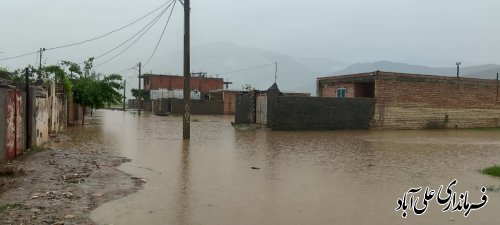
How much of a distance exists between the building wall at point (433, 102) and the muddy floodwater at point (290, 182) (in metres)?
11.4

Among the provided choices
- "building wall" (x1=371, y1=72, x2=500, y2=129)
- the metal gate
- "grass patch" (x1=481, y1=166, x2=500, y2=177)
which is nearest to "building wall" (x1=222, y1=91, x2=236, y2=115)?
"building wall" (x1=371, y1=72, x2=500, y2=129)

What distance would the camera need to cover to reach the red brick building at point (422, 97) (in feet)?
91.8

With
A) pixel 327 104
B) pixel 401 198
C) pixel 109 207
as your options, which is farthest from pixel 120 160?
pixel 327 104

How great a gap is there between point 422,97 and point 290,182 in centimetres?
2258

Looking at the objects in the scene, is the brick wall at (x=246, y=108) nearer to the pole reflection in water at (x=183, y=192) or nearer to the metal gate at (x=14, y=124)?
the pole reflection in water at (x=183, y=192)

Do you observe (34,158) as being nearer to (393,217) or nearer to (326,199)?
(326,199)

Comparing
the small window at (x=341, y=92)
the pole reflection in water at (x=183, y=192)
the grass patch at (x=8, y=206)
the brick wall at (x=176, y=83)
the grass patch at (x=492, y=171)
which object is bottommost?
the pole reflection in water at (x=183, y=192)

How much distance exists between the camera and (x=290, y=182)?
921 cm

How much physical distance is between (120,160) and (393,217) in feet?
25.5

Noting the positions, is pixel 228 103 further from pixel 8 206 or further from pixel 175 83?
pixel 8 206

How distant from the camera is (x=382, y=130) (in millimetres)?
27219

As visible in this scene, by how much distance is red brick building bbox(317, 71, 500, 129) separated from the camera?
28.0m

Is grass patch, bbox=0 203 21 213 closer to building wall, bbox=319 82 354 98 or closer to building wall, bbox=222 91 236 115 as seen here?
building wall, bbox=319 82 354 98

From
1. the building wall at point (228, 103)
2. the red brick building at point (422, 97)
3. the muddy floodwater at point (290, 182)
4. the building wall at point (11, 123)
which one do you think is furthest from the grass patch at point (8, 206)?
the building wall at point (228, 103)
